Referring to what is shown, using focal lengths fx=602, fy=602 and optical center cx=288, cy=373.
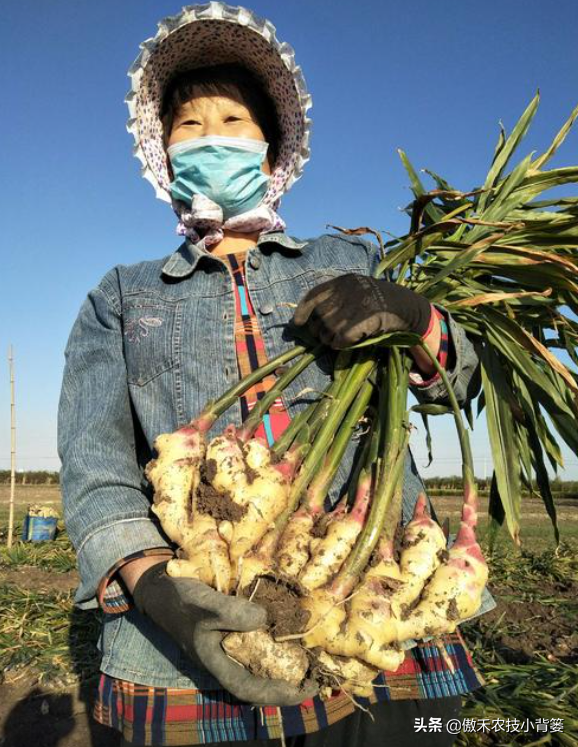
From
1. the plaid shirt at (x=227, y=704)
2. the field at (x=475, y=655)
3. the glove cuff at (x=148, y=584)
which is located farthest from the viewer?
the field at (x=475, y=655)

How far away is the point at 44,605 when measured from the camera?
190 inches

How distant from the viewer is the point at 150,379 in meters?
1.55

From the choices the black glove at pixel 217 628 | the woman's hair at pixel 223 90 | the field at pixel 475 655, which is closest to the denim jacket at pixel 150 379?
the black glove at pixel 217 628

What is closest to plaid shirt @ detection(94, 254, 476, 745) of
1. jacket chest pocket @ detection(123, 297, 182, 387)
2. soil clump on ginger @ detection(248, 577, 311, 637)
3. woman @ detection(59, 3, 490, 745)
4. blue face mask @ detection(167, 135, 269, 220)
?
woman @ detection(59, 3, 490, 745)

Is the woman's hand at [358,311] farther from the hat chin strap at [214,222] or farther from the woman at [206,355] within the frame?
the hat chin strap at [214,222]

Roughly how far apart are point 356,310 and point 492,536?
93 centimetres

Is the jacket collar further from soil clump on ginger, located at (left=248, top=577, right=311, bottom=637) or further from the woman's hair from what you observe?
soil clump on ginger, located at (left=248, top=577, right=311, bottom=637)

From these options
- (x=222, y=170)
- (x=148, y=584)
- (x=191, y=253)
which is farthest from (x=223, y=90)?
(x=148, y=584)

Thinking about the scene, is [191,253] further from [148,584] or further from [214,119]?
[148,584]

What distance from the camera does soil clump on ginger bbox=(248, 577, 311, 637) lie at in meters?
1.02

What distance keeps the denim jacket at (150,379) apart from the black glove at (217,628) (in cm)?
26

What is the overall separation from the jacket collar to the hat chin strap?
0.04 meters

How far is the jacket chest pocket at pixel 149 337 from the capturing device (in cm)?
156

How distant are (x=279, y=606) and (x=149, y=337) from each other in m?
0.81
